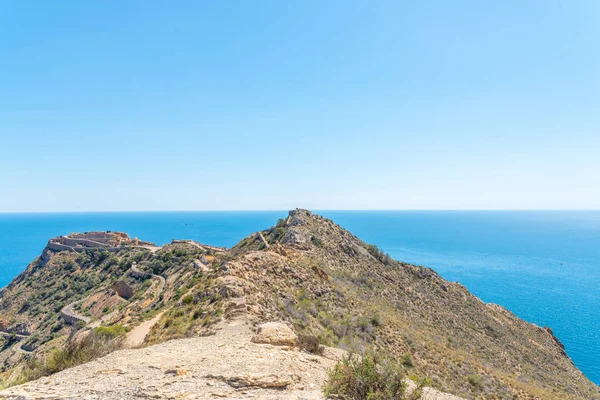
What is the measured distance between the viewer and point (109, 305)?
128 ft

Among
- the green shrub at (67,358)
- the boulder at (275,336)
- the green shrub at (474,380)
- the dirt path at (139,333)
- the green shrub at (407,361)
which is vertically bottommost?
the green shrub at (474,380)

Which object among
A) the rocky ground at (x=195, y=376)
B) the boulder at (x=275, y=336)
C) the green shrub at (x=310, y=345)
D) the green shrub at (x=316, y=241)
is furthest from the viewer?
the green shrub at (x=316, y=241)

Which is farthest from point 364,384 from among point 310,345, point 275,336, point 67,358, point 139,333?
point 139,333

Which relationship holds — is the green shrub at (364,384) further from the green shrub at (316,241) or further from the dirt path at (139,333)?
the green shrub at (316,241)

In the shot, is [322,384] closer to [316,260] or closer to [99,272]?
[316,260]

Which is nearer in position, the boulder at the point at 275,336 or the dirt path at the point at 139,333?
the boulder at the point at 275,336

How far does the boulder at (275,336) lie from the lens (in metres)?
11.8

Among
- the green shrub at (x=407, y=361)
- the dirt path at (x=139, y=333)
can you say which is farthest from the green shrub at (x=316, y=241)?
the dirt path at (x=139, y=333)

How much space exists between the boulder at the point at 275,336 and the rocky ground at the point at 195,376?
0.30 metres

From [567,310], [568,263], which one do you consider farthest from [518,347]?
[568,263]

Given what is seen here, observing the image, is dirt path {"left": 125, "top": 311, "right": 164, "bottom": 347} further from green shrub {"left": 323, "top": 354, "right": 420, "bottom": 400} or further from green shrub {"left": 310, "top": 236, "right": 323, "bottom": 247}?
green shrub {"left": 310, "top": 236, "right": 323, "bottom": 247}

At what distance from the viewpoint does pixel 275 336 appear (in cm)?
1212

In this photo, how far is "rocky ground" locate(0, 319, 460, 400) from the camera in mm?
7980

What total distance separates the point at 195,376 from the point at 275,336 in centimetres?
384
